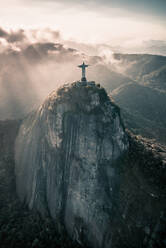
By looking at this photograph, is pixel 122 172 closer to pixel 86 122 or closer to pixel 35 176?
pixel 86 122

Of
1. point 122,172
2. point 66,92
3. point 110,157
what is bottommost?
point 122,172

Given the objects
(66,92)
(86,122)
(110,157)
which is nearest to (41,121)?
(66,92)

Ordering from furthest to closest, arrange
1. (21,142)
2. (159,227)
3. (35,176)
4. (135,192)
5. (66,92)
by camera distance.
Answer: (21,142), (35,176), (66,92), (135,192), (159,227)

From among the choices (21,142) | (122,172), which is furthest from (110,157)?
(21,142)

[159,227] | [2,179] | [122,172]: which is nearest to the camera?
[159,227]

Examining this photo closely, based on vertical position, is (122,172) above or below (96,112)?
below

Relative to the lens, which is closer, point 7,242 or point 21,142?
point 7,242
